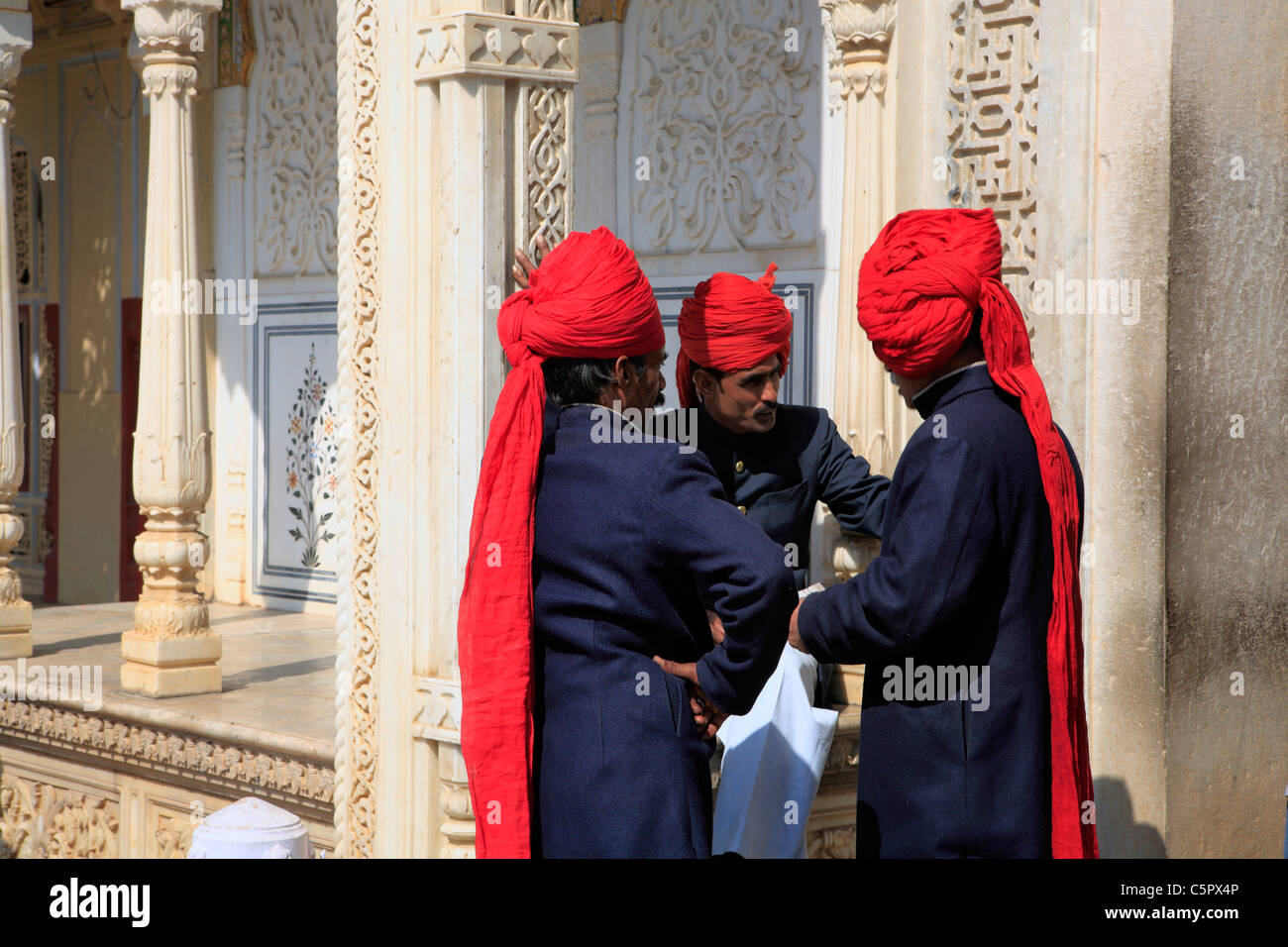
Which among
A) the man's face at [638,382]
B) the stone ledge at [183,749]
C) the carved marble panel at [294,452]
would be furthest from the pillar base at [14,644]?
the man's face at [638,382]

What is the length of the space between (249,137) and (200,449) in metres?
2.94

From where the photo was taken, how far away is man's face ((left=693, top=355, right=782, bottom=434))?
10.4 ft

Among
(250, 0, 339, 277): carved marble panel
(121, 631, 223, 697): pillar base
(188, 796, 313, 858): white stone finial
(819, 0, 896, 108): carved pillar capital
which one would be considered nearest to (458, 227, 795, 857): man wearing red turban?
(188, 796, 313, 858): white stone finial

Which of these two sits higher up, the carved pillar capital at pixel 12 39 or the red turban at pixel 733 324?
the carved pillar capital at pixel 12 39

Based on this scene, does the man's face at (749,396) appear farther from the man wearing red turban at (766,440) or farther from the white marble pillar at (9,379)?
the white marble pillar at (9,379)

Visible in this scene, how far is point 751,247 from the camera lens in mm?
5617

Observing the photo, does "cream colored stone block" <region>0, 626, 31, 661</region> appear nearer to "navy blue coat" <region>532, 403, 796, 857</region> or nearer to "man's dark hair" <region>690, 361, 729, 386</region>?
"man's dark hair" <region>690, 361, 729, 386</region>

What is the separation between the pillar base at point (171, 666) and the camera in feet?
16.4

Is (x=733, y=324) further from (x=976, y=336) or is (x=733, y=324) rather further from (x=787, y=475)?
(x=976, y=336)

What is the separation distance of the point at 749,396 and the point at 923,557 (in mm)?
932

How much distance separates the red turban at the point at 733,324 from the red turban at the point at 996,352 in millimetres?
551

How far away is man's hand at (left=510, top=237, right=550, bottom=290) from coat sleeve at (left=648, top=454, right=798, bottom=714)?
3.17ft

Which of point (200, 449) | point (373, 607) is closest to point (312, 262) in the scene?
point (200, 449)
